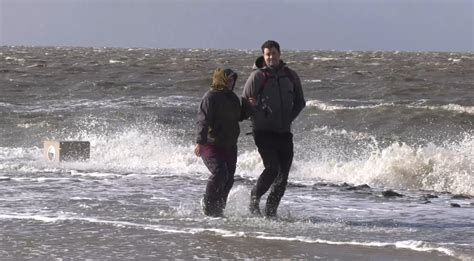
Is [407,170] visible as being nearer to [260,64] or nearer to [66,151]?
[66,151]

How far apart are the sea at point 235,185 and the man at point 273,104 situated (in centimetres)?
62

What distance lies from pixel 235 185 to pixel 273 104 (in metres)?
4.06

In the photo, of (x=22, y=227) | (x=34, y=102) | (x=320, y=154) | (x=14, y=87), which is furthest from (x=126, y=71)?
(x=22, y=227)

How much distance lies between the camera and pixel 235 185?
11844 millimetres

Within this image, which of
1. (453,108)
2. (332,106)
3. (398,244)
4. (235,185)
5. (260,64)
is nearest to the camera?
(398,244)

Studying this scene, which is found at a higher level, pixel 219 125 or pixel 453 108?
pixel 219 125

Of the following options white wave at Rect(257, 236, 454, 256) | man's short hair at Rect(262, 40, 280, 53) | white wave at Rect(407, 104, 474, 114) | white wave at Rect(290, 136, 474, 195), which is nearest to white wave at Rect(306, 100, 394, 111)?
white wave at Rect(407, 104, 474, 114)

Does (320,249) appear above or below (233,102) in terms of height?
below

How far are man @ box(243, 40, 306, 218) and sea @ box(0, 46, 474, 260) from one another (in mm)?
624

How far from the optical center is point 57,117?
2278 centimetres

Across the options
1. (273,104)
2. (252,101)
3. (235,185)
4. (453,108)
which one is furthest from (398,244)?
(453,108)

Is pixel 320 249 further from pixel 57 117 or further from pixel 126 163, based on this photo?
pixel 57 117

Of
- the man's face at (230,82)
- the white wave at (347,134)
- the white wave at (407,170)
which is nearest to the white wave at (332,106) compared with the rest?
the white wave at (347,134)

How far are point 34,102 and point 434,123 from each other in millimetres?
12808
